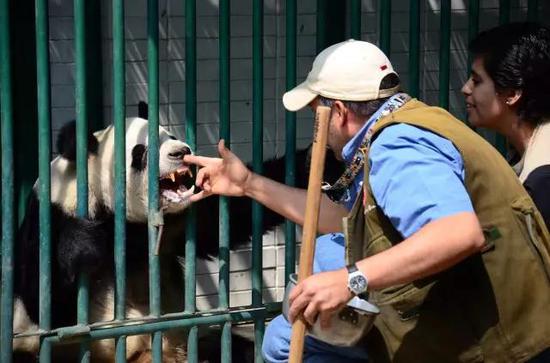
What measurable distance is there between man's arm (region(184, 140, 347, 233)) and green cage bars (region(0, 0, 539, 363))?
20 centimetres

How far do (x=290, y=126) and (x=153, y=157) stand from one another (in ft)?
2.26

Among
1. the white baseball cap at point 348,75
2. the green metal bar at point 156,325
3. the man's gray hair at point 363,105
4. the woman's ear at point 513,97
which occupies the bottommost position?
the green metal bar at point 156,325

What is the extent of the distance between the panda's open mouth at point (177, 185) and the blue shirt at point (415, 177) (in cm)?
163

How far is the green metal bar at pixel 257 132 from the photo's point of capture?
15.9 feet

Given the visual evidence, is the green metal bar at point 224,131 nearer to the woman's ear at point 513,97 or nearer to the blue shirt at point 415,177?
the woman's ear at point 513,97

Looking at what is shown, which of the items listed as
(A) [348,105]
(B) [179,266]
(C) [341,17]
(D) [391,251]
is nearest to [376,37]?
(C) [341,17]

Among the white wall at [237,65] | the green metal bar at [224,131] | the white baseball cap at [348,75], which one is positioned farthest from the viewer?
the white wall at [237,65]

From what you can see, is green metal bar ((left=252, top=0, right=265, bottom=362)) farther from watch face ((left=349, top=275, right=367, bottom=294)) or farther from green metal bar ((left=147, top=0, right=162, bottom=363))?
watch face ((left=349, top=275, right=367, bottom=294))

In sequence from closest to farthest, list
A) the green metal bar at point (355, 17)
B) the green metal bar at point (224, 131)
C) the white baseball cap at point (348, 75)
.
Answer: the white baseball cap at point (348, 75)
the green metal bar at point (224, 131)
the green metal bar at point (355, 17)

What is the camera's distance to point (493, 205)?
11.5ft

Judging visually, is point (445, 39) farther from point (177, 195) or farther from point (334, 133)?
point (334, 133)

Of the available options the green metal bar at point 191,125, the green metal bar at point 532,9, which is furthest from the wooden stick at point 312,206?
the green metal bar at point 532,9

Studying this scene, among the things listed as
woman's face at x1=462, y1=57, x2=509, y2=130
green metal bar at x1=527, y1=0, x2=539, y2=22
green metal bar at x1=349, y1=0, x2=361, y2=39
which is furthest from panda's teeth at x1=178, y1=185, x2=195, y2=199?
green metal bar at x1=527, y1=0, x2=539, y2=22

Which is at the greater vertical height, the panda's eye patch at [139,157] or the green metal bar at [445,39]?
the green metal bar at [445,39]
